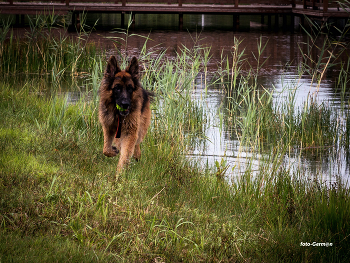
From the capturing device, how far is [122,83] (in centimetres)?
476

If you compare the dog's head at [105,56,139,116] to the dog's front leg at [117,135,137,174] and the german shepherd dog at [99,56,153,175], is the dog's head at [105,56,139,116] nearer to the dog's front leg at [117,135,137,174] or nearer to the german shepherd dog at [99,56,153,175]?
the german shepherd dog at [99,56,153,175]

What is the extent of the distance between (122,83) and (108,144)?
728 mm

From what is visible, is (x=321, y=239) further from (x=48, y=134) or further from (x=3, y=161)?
(x=48, y=134)

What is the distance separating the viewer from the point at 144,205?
3969mm

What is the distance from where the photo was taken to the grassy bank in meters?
3.31

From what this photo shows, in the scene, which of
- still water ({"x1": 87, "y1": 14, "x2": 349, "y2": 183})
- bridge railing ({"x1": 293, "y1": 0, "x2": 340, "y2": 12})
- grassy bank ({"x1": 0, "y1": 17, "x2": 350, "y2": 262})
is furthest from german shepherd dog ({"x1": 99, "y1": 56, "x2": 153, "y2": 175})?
bridge railing ({"x1": 293, "y1": 0, "x2": 340, "y2": 12})

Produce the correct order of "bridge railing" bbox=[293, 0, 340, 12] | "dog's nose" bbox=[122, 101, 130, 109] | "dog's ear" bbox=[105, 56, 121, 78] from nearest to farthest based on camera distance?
"dog's nose" bbox=[122, 101, 130, 109]
"dog's ear" bbox=[105, 56, 121, 78]
"bridge railing" bbox=[293, 0, 340, 12]

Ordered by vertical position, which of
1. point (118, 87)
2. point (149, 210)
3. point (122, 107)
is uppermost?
point (118, 87)

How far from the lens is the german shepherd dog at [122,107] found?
188 inches

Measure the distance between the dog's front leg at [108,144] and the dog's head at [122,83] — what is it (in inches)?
13.2

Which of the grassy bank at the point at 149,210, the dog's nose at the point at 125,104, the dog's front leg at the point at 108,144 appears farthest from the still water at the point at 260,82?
the dog's nose at the point at 125,104

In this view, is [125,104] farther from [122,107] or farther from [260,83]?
[260,83]

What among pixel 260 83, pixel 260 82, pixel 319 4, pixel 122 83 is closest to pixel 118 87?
pixel 122 83

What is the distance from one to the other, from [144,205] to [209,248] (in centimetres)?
77
